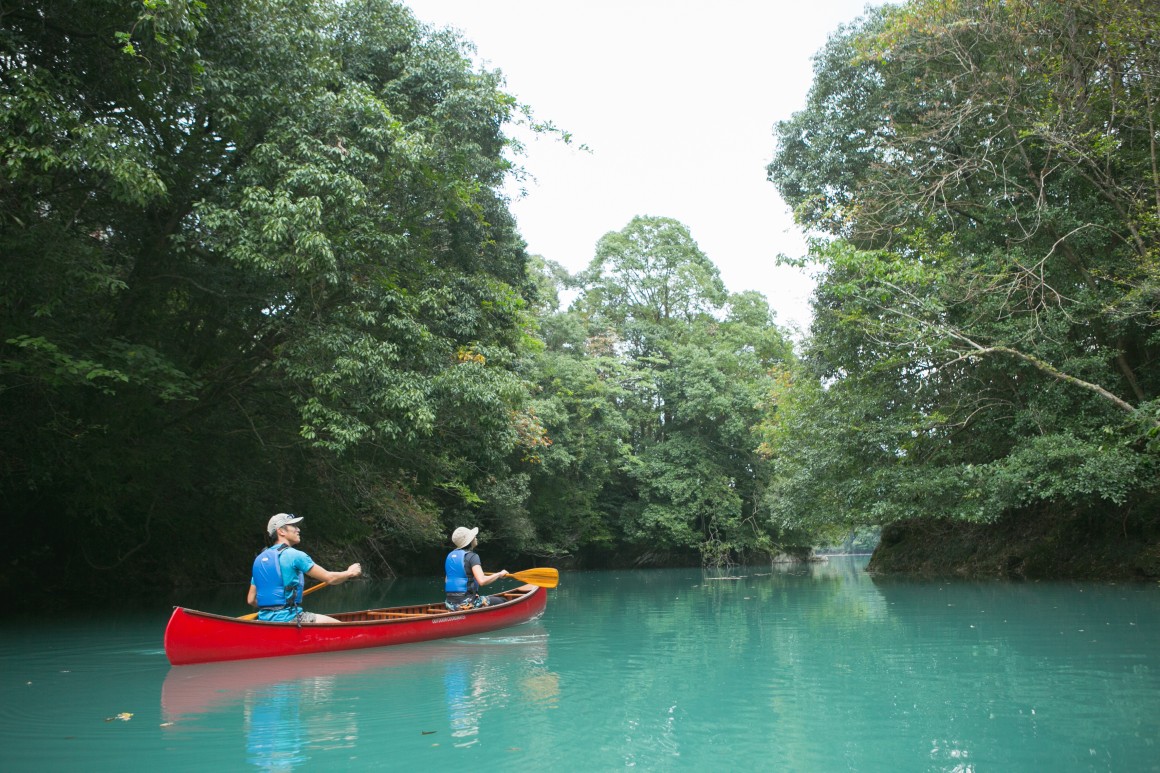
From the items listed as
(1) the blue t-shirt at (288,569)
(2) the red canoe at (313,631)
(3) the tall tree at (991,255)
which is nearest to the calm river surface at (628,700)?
(2) the red canoe at (313,631)

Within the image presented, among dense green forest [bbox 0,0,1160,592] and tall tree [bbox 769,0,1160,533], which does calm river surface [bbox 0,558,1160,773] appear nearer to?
dense green forest [bbox 0,0,1160,592]

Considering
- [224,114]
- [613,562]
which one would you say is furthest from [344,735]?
[613,562]

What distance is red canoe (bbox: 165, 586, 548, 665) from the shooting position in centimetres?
755

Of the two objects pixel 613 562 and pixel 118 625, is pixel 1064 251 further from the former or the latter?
pixel 613 562

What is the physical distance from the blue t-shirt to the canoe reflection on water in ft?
1.37

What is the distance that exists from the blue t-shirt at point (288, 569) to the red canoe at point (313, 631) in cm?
26

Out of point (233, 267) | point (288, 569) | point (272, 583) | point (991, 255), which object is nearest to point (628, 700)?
point (288, 569)

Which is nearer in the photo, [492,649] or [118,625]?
[492,649]

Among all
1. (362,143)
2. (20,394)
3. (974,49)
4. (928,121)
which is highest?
(974,49)

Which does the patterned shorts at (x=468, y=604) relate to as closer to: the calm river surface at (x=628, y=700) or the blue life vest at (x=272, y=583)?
the calm river surface at (x=628, y=700)

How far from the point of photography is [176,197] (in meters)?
11.7

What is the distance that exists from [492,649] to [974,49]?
44.3ft

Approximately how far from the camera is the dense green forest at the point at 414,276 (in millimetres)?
10102

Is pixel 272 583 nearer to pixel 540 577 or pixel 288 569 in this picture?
pixel 288 569
